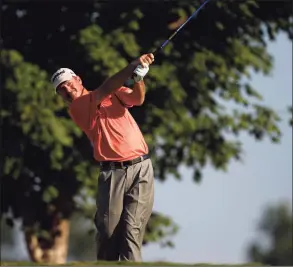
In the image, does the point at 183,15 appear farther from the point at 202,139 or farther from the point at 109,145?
the point at 109,145

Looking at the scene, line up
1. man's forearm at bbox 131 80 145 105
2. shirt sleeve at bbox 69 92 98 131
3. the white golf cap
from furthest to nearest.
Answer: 1. the white golf cap
2. shirt sleeve at bbox 69 92 98 131
3. man's forearm at bbox 131 80 145 105

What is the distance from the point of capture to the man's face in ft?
35.0

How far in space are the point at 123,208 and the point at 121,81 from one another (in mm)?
1137

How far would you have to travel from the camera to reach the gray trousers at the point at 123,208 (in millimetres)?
10547

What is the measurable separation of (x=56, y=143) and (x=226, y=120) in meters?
4.53

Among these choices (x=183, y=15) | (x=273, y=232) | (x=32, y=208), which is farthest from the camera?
(x=273, y=232)

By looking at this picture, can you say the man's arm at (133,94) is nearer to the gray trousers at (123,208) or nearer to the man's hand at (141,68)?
the man's hand at (141,68)

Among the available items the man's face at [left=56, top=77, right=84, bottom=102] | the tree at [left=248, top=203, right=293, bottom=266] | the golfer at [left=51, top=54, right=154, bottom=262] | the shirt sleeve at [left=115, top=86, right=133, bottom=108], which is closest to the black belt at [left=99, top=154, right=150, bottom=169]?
the golfer at [left=51, top=54, right=154, bottom=262]

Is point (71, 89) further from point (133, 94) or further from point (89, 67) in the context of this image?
point (89, 67)

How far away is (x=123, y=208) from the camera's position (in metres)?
10.6

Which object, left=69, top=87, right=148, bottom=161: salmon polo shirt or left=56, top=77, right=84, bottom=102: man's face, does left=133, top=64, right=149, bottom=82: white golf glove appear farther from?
left=56, top=77, right=84, bottom=102: man's face

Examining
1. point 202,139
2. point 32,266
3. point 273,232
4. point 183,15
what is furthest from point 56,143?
point 273,232

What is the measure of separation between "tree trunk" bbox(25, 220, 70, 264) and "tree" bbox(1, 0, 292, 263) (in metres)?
0.84

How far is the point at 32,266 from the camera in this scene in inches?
430
